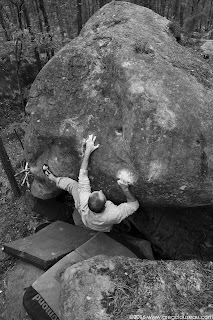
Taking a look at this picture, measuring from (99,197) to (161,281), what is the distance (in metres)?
1.60

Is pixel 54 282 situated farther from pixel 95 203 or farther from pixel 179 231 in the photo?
pixel 179 231

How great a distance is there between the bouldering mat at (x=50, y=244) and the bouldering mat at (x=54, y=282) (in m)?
0.47

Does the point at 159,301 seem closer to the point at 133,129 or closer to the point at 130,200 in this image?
the point at 130,200

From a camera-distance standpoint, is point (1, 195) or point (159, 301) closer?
point (159, 301)

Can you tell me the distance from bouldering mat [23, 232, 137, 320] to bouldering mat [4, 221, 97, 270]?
1.54 ft

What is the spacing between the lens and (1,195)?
8578 mm

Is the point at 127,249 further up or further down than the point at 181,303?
further down

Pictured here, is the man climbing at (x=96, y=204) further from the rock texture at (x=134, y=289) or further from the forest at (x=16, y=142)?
the forest at (x=16, y=142)

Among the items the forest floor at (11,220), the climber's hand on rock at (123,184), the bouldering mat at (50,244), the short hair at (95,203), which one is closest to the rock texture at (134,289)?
the short hair at (95,203)

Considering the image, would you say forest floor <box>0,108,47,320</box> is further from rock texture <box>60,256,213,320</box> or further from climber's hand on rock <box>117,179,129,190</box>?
climber's hand on rock <box>117,179,129,190</box>

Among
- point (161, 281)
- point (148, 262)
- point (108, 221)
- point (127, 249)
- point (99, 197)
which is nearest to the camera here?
point (161, 281)

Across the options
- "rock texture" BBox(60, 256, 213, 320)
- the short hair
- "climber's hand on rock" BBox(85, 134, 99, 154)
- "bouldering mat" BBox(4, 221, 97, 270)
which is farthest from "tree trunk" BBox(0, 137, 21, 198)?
"rock texture" BBox(60, 256, 213, 320)

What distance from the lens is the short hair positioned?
4.48m

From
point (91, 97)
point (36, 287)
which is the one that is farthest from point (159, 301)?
point (91, 97)
